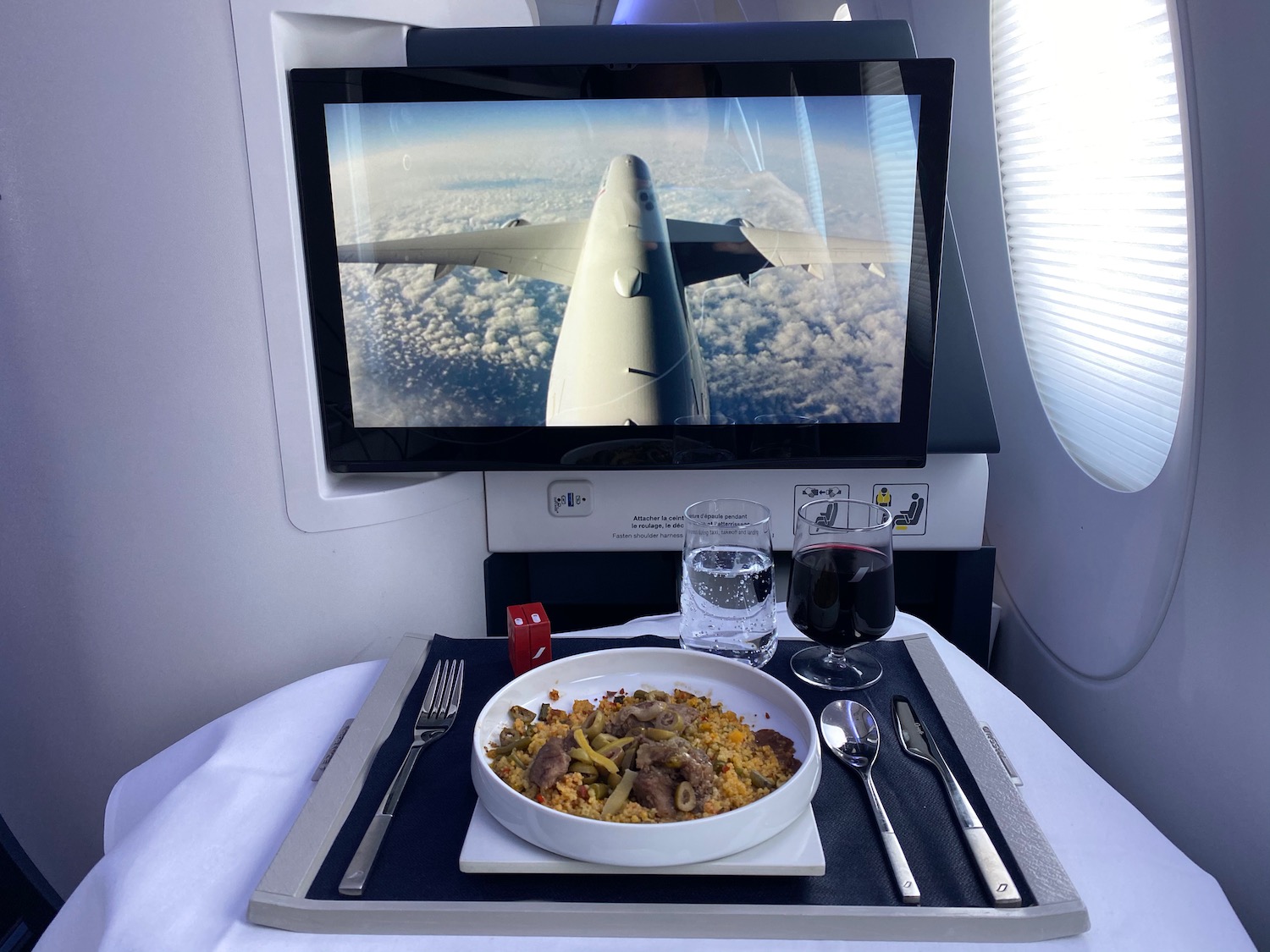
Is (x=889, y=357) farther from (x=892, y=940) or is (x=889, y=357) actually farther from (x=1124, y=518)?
(x=892, y=940)

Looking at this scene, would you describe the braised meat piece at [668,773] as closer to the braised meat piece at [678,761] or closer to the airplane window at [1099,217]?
the braised meat piece at [678,761]

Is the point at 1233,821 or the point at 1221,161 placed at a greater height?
the point at 1221,161

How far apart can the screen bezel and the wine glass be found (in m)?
0.24

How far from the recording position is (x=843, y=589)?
2.29 feet

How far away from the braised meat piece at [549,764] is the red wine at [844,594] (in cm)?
25

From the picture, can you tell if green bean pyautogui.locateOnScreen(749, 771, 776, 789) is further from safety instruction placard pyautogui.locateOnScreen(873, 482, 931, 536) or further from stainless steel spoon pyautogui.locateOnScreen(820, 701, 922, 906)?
safety instruction placard pyautogui.locateOnScreen(873, 482, 931, 536)

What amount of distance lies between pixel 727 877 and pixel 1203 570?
1.68 ft

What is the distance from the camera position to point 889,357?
96 centimetres

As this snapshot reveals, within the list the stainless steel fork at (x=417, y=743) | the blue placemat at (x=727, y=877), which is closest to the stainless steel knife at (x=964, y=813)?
the blue placemat at (x=727, y=877)

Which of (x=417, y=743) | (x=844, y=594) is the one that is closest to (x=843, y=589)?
(x=844, y=594)

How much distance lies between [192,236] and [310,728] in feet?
1.50

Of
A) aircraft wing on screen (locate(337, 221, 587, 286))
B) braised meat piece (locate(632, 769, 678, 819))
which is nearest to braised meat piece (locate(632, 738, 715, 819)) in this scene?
braised meat piece (locate(632, 769, 678, 819))

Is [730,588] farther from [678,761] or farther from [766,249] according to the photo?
[766,249]

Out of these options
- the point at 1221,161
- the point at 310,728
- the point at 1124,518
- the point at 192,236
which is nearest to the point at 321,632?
the point at 310,728
